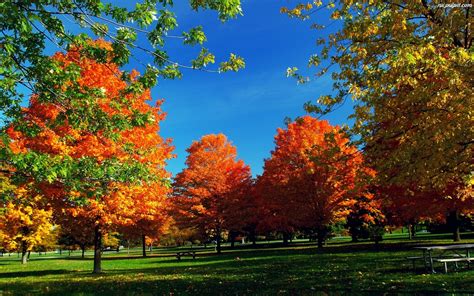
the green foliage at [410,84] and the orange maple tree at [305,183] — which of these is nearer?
the green foliage at [410,84]

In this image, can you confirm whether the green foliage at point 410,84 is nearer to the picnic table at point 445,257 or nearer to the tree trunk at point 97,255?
the picnic table at point 445,257

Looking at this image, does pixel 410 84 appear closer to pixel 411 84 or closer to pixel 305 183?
pixel 411 84

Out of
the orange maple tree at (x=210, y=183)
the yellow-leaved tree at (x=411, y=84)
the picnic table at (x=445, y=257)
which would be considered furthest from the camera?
the orange maple tree at (x=210, y=183)

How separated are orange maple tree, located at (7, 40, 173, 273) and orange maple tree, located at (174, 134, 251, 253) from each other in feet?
54.1

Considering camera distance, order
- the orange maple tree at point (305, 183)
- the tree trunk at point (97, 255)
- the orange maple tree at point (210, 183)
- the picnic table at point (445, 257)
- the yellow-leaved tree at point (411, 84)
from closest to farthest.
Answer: the yellow-leaved tree at point (411, 84), the picnic table at point (445, 257), the tree trunk at point (97, 255), the orange maple tree at point (305, 183), the orange maple tree at point (210, 183)

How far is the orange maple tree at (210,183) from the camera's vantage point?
133ft

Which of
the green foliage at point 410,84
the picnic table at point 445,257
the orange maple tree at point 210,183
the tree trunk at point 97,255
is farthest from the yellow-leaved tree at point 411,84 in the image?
the orange maple tree at point 210,183

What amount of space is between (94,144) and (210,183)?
23.5 m

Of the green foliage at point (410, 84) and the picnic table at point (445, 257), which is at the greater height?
the green foliage at point (410, 84)

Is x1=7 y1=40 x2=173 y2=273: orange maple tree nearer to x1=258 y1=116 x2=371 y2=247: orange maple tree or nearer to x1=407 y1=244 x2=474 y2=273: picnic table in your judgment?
x1=407 y1=244 x2=474 y2=273: picnic table

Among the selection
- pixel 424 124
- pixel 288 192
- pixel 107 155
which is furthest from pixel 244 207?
pixel 424 124

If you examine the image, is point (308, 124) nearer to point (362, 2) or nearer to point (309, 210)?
point (309, 210)

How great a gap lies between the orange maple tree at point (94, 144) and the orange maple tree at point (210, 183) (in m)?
16.5

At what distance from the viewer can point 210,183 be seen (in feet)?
135
